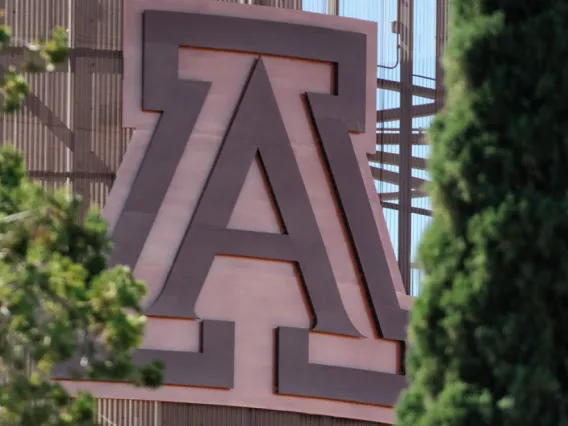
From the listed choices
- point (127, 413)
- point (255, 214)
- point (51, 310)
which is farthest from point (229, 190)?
point (51, 310)

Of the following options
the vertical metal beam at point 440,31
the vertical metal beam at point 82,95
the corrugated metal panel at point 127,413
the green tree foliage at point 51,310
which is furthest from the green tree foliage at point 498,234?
the vertical metal beam at point 440,31

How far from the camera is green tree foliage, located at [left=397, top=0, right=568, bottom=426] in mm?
12609

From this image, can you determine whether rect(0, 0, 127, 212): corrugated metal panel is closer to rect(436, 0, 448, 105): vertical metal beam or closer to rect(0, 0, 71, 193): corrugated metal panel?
rect(0, 0, 71, 193): corrugated metal panel

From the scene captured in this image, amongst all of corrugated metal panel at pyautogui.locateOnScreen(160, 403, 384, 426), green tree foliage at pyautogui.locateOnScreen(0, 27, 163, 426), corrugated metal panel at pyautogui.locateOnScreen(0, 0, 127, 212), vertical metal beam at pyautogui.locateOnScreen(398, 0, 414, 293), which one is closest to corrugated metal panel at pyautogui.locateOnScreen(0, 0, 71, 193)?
corrugated metal panel at pyautogui.locateOnScreen(0, 0, 127, 212)

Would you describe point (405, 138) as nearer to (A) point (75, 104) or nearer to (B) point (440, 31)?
(B) point (440, 31)

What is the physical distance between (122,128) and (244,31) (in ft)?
5.89

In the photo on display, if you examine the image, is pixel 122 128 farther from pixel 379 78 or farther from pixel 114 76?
pixel 379 78

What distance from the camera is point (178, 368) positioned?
22109 millimetres

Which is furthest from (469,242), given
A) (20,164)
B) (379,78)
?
(379,78)

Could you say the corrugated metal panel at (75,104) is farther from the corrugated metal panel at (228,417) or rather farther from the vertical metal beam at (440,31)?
the vertical metal beam at (440,31)

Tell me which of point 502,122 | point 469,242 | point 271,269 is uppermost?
point 271,269

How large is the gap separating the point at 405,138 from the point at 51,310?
11859mm

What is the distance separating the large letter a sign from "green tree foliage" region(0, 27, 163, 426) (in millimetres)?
8714

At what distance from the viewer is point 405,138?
24.4m
